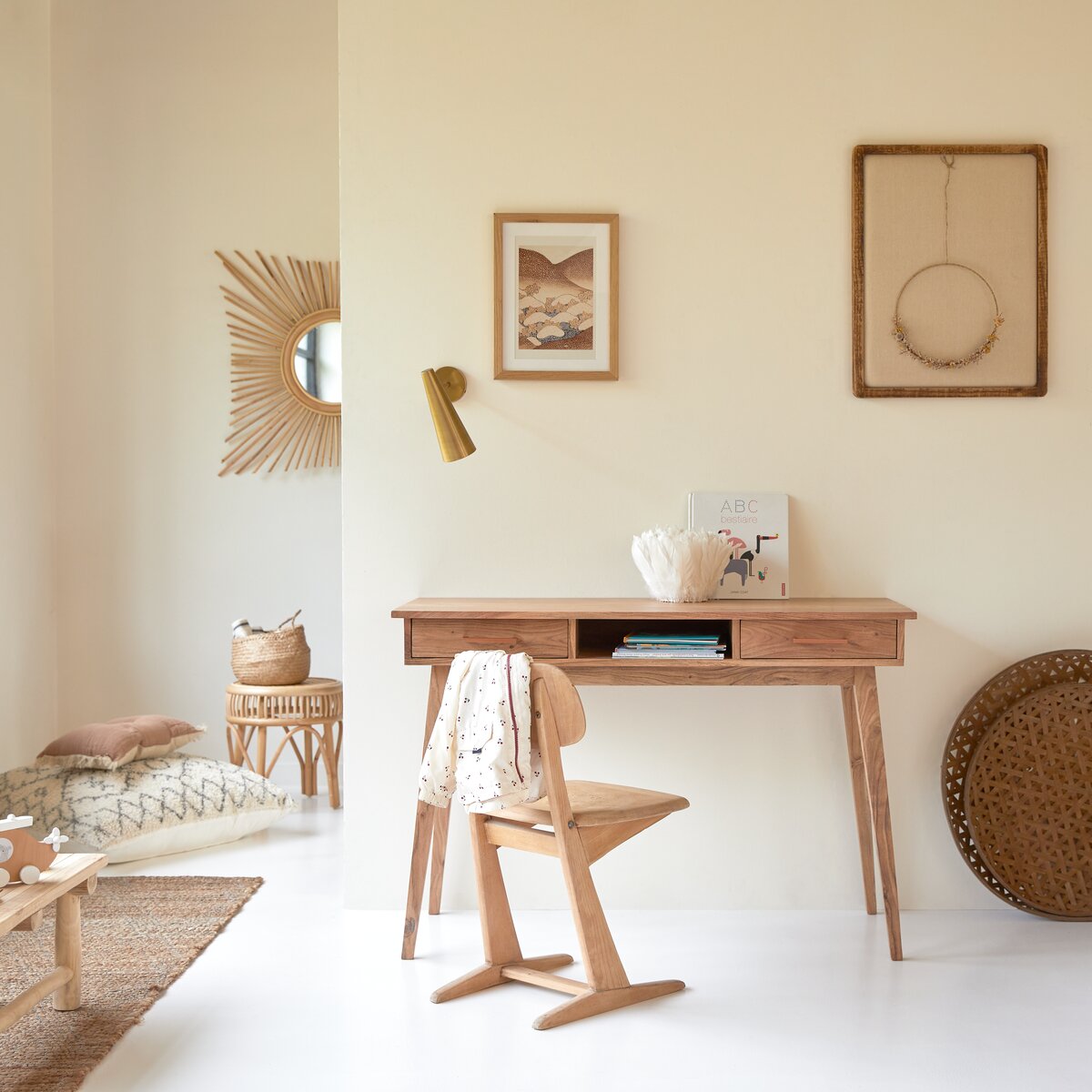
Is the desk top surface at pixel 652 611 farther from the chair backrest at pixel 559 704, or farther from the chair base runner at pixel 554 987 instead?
the chair base runner at pixel 554 987

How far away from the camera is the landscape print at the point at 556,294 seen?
10.4 feet

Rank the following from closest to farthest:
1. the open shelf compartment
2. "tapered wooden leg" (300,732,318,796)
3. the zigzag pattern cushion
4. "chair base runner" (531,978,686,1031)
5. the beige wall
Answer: "chair base runner" (531,978,686,1031) < the open shelf compartment < the zigzag pattern cushion < the beige wall < "tapered wooden leg" (300,732,318,796)

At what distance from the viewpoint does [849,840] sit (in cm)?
321

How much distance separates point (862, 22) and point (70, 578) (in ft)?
11.1

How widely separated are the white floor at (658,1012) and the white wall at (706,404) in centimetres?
23

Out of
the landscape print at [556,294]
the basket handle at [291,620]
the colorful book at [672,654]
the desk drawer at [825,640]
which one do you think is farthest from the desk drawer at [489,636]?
the basket handle at [291,620]

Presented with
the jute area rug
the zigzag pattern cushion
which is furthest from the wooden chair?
the zigzag pattern cushion

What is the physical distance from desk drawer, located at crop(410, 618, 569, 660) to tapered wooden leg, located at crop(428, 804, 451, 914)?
16.9 inches

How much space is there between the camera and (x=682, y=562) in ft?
9.67

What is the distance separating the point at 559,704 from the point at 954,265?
168cm

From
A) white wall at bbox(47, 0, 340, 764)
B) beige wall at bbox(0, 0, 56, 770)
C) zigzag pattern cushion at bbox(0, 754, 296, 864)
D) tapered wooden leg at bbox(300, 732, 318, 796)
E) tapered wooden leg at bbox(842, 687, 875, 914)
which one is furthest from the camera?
white wall at bbox(47, 0, 340, 764)

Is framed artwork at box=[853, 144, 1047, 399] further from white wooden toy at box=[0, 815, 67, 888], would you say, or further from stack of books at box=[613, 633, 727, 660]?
white wooden toy at box=[0, 815, 67, 888]

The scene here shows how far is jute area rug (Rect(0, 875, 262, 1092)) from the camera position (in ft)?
7.13

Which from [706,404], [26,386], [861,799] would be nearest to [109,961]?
[861,799]
